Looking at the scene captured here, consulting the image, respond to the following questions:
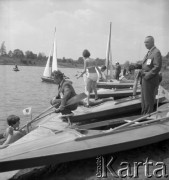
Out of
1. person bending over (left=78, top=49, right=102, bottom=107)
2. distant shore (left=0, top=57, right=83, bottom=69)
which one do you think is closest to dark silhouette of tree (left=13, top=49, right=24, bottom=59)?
distant shore (left=0, top=57, right=83, bottom=69)

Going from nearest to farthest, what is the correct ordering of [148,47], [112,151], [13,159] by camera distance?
[13,159]
[112,151]
[148,47]

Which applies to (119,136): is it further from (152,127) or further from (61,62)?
(61,62)

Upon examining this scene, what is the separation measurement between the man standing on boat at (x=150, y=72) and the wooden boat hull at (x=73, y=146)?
116 centimetres

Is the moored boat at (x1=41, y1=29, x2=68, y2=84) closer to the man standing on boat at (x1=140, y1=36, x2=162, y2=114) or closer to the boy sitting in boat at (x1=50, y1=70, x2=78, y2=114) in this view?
the boy sitting in boat at (x1=50, y1=70, x2=78, y2=114)

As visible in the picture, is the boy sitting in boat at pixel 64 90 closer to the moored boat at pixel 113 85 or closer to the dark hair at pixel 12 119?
the dark hair at pixel 12 119

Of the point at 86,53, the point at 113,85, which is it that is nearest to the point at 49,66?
the point at 113,85

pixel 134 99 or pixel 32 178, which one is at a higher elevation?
pixel 134 99

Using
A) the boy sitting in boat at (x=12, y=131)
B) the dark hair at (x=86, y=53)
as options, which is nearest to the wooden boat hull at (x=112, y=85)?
the dark hair at (x=86, y=53)

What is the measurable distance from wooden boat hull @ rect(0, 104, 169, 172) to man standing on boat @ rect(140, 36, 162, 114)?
1159mm

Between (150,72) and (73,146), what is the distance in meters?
2.58

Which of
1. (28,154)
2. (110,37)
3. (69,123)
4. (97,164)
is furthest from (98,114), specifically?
(110,37)

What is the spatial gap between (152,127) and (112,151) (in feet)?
3.50

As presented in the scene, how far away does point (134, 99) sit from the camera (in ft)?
28.2

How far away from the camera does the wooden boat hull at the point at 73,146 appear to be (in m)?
4.72
